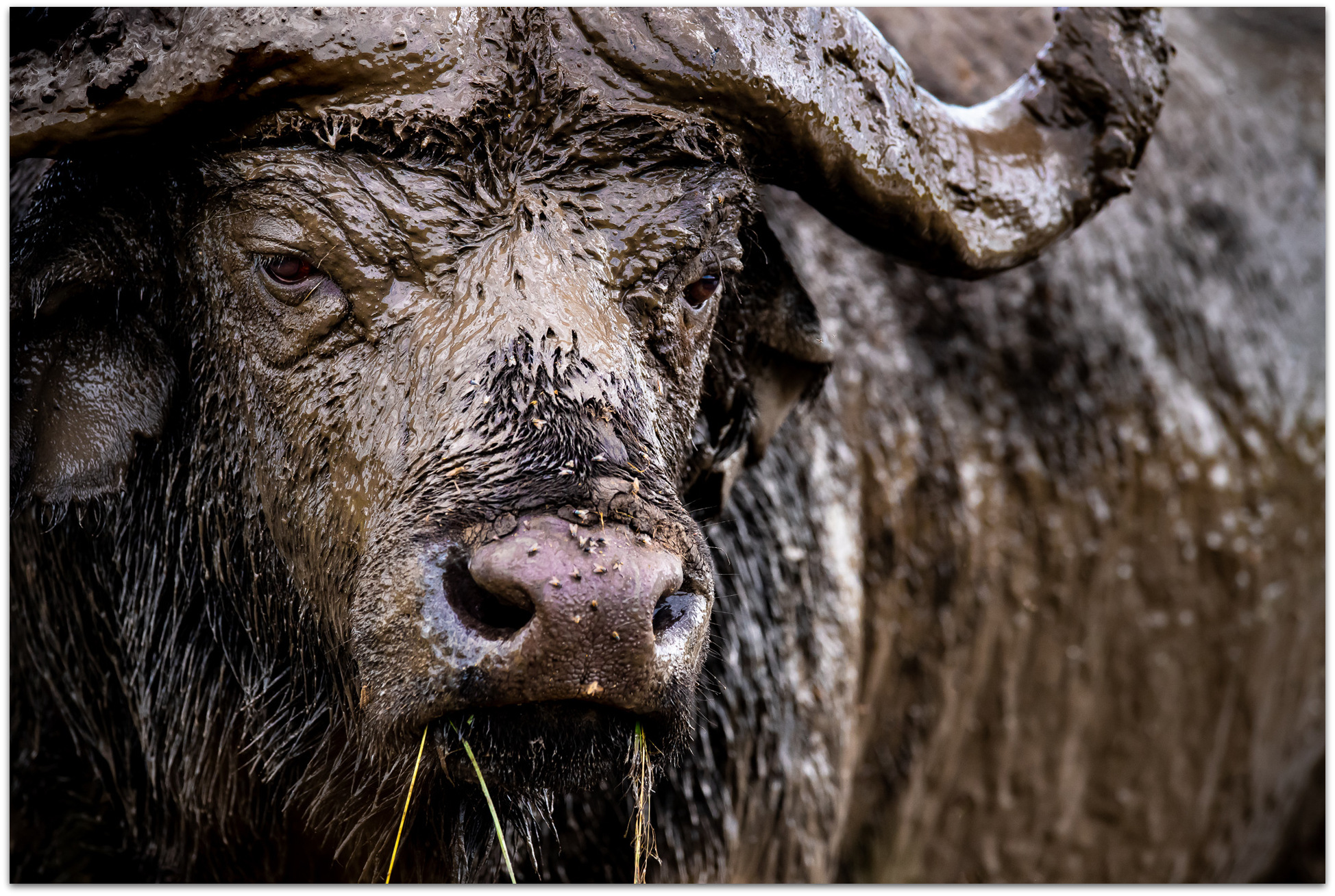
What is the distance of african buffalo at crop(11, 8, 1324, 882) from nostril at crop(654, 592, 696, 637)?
0.01 metres

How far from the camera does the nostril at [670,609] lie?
2.46 meters

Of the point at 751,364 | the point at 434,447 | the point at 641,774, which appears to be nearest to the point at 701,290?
the point at 751,364

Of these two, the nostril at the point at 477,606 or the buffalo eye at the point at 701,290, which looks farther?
the buffalo eye at the point at 701,290

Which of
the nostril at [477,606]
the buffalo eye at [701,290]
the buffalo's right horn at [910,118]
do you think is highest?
the buffalo's right horn at [910,118]

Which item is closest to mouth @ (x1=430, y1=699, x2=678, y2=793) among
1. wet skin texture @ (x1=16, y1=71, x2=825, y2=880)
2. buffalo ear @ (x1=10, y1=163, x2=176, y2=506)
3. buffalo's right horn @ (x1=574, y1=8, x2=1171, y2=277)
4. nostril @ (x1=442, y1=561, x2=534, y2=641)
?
wet skin texture @ (x1=16, y1=71, x2=825, y2=880)

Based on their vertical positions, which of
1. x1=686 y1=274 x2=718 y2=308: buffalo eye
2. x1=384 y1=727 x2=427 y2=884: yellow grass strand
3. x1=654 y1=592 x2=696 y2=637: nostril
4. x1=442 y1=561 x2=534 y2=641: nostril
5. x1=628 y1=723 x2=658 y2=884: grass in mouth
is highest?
x1=686 y1=274 x2=718 y2=308: buffalo eye

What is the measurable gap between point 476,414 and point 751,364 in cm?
120

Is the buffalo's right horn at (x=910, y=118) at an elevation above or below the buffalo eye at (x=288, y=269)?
above

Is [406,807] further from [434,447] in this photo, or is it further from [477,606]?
[434,447]

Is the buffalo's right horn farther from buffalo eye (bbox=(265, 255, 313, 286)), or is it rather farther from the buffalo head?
buffalo eye (bbox=(265, 255, 313, 286))

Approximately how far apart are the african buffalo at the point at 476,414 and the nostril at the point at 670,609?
0.5 inches

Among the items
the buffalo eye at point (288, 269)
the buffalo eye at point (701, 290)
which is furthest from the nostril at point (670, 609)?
the buffalo eye at point (288, 269)

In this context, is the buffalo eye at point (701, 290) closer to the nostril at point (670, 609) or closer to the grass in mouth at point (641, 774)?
the nostril at point (670, 609)

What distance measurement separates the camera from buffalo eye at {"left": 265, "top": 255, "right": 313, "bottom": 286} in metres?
2.76
